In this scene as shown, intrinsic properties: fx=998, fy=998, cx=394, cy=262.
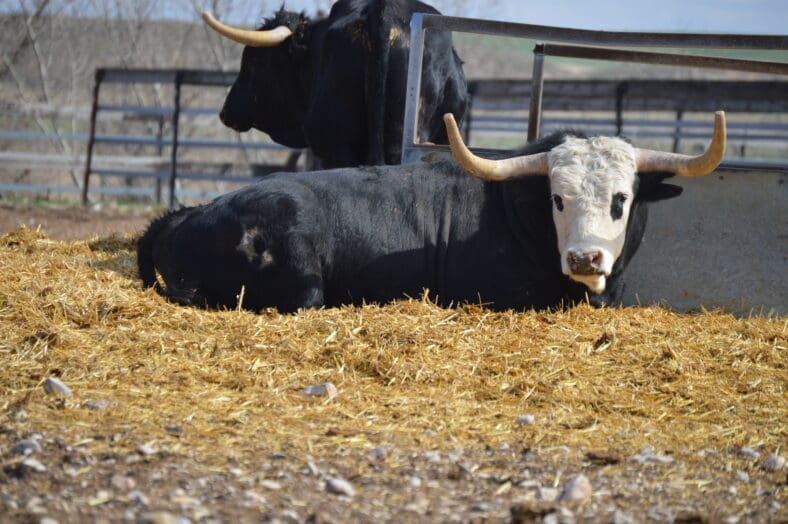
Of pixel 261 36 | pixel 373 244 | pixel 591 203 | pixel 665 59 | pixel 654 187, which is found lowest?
pixel 373 244

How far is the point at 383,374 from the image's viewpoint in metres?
4.72

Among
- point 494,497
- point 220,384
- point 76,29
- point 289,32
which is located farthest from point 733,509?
point 76,29

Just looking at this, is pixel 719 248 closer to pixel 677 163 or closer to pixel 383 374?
pixel 677 163

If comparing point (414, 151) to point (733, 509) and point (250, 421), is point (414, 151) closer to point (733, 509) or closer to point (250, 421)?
point (250, 421)

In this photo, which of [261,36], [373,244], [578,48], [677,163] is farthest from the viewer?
[261,36]

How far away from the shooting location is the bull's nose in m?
5.62

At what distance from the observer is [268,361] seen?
484 cm

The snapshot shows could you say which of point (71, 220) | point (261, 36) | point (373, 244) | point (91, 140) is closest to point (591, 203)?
point (373, 244)

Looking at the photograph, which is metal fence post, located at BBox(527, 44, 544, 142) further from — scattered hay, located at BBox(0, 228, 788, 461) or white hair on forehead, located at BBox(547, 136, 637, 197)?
scattered hay, located at BBox(0, 228, 788, 461)

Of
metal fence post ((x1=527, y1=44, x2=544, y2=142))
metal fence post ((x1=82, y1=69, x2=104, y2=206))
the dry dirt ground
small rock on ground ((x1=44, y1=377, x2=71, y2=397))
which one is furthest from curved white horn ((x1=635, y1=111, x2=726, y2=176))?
metal fence post ((x1=82, y1=69, x2=104, y2=206))

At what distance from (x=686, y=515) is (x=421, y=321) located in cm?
249

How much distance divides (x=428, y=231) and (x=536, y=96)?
75.0 inches

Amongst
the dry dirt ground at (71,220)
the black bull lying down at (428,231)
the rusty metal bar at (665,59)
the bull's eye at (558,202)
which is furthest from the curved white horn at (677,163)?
the dry dirt ground at (71,220)

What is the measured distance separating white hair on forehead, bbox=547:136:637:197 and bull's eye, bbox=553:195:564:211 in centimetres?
5
